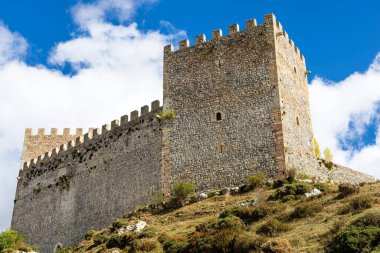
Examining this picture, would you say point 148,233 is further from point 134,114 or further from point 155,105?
point 134,114

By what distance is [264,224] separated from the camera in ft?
68.1

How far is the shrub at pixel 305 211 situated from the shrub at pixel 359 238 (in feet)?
11.2

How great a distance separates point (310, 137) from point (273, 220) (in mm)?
12184

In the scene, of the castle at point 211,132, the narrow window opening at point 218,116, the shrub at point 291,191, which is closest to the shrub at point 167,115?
the castle at point 211,132

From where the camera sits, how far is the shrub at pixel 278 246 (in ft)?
57.7

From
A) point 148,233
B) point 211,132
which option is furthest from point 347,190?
point 211,132

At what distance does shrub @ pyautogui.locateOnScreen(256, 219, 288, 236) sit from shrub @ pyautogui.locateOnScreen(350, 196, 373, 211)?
2511 mm

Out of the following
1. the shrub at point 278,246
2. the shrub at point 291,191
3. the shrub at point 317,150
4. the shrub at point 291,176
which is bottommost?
the shrub at point 278,246

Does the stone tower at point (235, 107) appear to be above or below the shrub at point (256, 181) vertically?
above

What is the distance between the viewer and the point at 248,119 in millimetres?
29406

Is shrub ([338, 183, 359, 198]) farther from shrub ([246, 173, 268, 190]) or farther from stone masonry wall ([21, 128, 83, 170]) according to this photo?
stone masonry wall ([21, 128, 83, 170])

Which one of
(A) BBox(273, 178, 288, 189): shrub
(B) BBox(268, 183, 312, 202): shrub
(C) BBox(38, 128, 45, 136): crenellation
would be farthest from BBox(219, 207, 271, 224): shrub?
(C) BBox(38, 128, 45, 136): crenellation

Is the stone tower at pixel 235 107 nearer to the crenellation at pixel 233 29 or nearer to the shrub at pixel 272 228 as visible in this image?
the crenellation at pixel 233 29

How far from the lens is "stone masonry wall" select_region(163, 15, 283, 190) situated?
28.8 m
